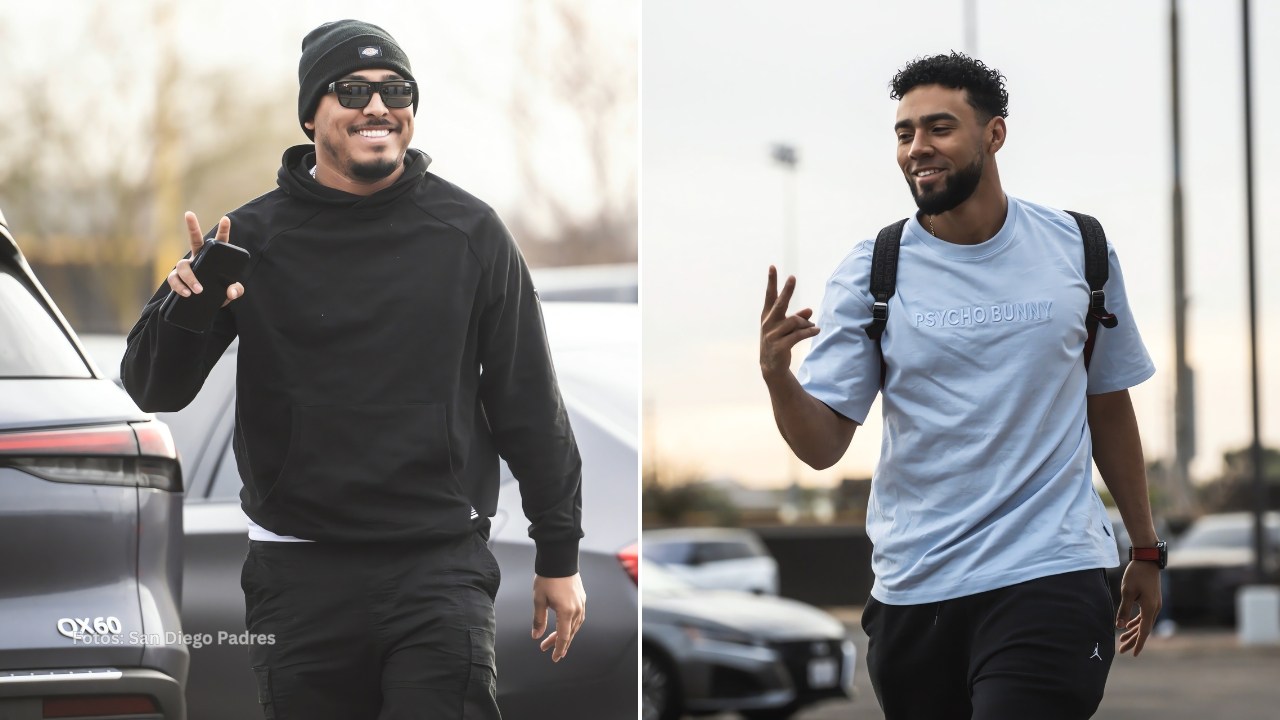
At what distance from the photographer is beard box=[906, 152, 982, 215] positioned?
3291 millimetres

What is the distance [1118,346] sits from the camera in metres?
3.30

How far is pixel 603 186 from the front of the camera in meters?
4.30

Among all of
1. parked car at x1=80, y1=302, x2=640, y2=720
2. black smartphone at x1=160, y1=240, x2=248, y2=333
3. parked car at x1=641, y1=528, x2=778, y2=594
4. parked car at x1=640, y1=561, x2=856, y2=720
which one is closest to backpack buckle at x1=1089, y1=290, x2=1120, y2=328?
parked car at x1=80, y1=302, x2=640, y2=720

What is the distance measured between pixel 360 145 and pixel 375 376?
1.74ft

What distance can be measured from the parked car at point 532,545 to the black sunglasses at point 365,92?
634mm

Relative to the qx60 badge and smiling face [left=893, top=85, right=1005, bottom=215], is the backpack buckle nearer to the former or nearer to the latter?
smiling face [left=893, top=85, right=1005, bottom=215]

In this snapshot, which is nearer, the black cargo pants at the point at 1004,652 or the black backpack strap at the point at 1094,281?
the black cargo pants at the point at 1004,652

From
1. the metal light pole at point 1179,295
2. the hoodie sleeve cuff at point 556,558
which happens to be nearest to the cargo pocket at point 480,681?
the hoodie sleeve cuff at point 556,558

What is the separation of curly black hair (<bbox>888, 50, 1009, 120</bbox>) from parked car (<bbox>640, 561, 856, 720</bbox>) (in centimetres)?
537

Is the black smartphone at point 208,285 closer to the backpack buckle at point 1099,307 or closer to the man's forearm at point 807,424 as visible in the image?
the man's forearm at point 807,424

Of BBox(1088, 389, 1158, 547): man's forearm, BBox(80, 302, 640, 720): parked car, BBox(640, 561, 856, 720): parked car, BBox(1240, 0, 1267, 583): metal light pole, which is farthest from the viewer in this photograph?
BBox(1240, 0, 1267, 583): metal light pole

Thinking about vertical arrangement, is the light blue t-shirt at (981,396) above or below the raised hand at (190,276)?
below

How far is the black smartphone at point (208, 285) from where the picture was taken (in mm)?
3195

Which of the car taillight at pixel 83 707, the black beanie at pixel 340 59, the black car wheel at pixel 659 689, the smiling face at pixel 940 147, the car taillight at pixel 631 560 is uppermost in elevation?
the black beanie at pixel 340 59
